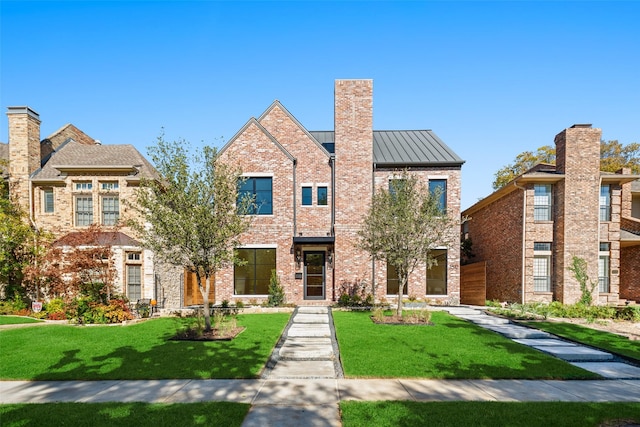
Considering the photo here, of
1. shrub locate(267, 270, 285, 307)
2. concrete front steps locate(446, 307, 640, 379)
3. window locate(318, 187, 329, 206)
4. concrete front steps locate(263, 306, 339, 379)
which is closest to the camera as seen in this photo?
concrete front steps locate(263, 306, 339, 379)

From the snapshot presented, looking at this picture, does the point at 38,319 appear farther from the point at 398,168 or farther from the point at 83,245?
the point at 398,168

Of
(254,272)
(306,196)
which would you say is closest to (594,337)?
(306,196)

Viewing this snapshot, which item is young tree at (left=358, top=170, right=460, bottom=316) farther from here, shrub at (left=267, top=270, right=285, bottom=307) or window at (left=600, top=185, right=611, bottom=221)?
window at (left=600, top=185, right=611, bottom=221)

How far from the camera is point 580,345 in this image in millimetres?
10359

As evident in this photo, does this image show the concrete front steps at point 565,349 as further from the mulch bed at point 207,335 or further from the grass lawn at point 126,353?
the mulch bed at point 207,335

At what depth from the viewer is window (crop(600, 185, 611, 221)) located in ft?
61.2

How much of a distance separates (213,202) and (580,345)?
13193mm

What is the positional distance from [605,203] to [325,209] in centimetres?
1659

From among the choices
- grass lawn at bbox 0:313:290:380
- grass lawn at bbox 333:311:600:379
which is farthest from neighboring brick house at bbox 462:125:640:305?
grass lawn at bbox 0:313:290:380

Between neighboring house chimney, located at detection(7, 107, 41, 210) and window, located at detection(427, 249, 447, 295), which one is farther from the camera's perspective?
window, located at detection(427, 249, 447, 295)

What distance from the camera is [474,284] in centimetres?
1956

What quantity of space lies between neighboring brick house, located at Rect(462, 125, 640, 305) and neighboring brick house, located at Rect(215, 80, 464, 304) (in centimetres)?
404

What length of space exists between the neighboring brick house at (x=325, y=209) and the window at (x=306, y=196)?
0.19 feet

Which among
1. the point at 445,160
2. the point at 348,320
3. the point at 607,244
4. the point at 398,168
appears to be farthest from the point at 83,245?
the point at 607,244
